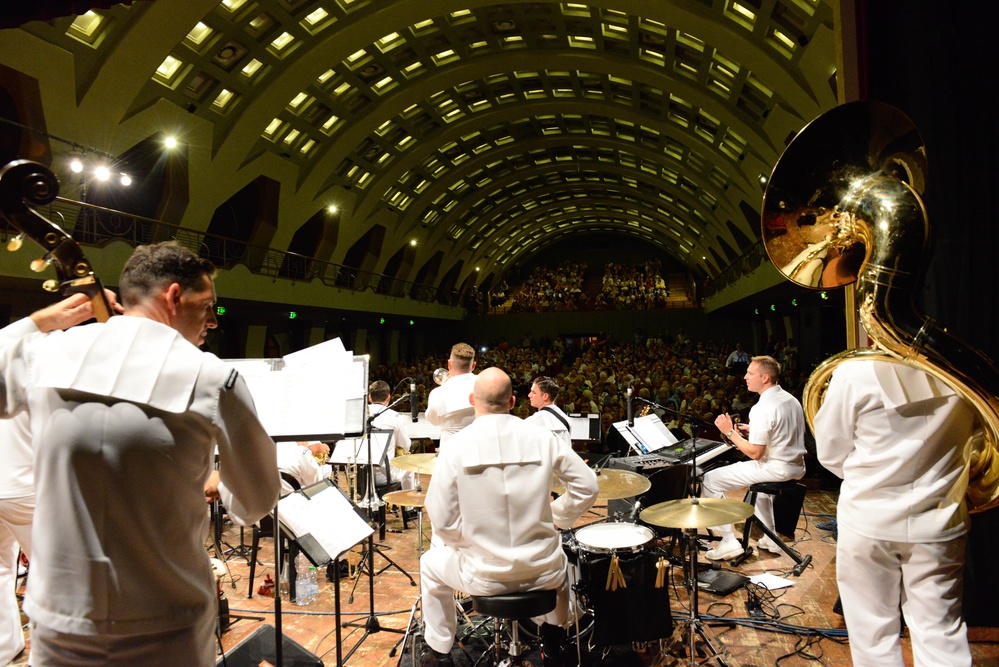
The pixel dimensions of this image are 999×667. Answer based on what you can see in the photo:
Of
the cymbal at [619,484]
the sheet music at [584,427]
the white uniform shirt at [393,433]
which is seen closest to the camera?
the cymbal at [619,484]

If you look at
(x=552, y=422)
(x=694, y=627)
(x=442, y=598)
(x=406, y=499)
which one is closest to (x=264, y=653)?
(x=442, y=598)

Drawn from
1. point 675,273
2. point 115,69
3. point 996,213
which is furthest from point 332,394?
point 675,273

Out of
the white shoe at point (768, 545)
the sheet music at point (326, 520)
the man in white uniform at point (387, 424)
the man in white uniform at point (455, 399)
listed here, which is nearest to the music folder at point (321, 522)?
the sheet music at point (326, 520)

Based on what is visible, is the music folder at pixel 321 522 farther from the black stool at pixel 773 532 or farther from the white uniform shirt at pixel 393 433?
the black stool at pixel 773 532

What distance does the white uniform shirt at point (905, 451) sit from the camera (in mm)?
2535

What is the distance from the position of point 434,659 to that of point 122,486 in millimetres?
2607

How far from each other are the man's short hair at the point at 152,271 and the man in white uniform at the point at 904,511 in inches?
106

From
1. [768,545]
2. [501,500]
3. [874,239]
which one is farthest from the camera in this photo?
[768,545]

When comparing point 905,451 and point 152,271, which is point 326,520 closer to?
point 152,271

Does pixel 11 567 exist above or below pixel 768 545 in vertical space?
above

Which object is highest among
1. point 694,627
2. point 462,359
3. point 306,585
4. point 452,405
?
point 462,359

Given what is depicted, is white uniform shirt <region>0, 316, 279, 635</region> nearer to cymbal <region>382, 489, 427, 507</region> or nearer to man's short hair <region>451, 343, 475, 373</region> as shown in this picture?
cymbal <region>382, 489, 427, 507</region>

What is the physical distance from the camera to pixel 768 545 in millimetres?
5656

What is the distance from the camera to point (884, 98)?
368 cm
